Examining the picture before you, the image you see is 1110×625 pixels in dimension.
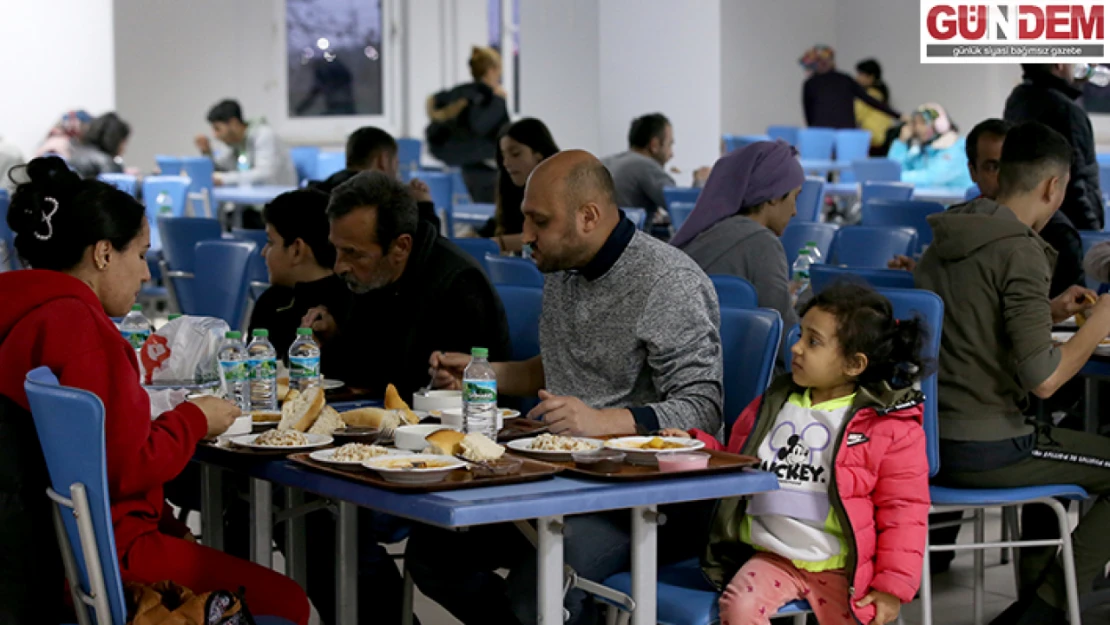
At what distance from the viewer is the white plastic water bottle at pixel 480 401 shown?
2.52 meters

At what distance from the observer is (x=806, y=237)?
535 cm

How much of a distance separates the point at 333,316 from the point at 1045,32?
3640 millimetres

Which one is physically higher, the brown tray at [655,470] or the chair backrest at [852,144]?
the chair backrest at [852,144]

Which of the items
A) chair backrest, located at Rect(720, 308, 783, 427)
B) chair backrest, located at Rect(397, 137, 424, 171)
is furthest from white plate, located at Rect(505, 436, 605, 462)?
chair backrest, located at Rect(397, 137, 424, 171)

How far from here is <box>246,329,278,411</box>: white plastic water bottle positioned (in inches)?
117

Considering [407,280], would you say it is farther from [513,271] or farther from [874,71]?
[874,71]

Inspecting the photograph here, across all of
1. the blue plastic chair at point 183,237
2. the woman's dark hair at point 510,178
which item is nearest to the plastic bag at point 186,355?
the woman's dark hair at point 510,178

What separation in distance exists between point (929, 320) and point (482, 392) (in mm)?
1045

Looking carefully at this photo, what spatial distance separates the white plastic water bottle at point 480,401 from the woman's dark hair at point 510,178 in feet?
11.8

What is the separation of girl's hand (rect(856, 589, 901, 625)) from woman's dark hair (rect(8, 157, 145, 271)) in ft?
4.64

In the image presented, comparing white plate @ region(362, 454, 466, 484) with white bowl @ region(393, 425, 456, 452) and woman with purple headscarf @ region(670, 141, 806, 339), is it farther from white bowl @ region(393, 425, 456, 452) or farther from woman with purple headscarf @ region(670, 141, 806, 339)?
woman with purple headscarf @ region(670, 141, 806, 339)

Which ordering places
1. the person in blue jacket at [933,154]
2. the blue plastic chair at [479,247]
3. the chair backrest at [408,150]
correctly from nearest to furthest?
the blue plastic chair at [479,247] < the person in blue jacket at [933,154] < the chair backrest at [408,150]

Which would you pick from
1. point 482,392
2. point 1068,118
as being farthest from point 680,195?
point 482,392

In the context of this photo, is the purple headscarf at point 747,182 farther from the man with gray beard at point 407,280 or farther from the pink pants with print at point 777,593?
the pink pants with print at point 777,593
